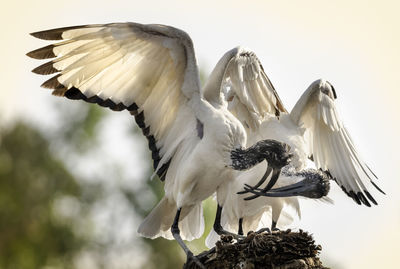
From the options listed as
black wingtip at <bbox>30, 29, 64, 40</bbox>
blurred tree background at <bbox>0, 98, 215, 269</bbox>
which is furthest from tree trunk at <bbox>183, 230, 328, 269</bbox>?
blurred tree background at <bbox>0, 98, 215, 269</bbox>

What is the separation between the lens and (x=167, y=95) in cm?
683

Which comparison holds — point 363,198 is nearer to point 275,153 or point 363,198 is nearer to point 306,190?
point 306,190

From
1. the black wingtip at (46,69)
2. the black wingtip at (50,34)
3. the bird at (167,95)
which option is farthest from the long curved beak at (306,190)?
the black wingtip at (50,34)

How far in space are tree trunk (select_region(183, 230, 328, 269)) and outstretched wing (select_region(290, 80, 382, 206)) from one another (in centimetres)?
194

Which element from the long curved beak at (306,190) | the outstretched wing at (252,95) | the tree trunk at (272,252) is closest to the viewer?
the tree trunk at (272,252)

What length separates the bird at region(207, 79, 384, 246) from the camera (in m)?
7.61

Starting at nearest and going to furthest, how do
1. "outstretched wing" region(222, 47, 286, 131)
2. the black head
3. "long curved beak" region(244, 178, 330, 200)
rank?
the black head < "long curved beak" region(244, 178, 330, 200) < "outstretched wing" region(222, 47, 286, 131)

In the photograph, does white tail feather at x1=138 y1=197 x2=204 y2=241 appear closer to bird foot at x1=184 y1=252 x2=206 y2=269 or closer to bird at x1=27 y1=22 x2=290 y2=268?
bird at x1=27 y1=22 x2=290 y2=268

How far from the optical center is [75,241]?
69.3 feet

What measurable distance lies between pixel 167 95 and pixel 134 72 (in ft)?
1.13

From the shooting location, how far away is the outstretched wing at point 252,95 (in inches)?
314

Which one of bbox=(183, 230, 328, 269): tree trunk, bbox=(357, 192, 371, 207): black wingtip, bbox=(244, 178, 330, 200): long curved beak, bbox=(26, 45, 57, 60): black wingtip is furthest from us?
bbox=(357, 192, 371, 207): black wingtip

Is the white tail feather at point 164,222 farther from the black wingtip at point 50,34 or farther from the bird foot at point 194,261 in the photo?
the black wingtip at point 50,34

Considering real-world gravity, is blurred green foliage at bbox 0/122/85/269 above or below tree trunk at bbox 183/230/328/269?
below
